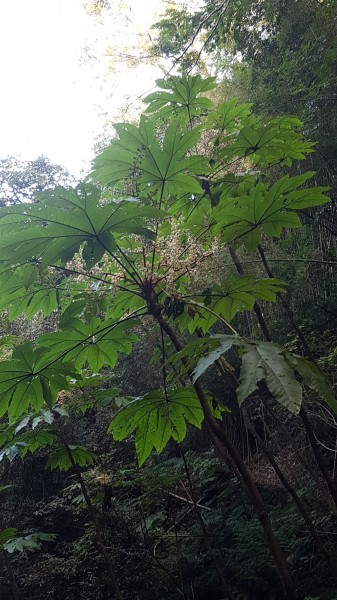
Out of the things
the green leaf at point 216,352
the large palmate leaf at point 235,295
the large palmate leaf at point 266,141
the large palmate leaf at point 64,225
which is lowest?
the green leaf at point 216,352

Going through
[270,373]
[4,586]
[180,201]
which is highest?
[180,201]

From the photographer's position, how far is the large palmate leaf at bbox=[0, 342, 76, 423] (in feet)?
4.28

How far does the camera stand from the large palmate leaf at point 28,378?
4.28 ft

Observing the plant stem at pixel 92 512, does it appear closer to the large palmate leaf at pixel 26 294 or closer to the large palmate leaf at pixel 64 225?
the large palmate leaf at pixel 26 294

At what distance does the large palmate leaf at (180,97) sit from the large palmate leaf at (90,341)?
3.41 ft

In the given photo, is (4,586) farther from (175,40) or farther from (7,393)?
(175,40)

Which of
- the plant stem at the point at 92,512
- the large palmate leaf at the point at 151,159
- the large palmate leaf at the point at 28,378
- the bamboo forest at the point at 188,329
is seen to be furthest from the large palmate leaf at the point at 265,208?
the plant stem at the point at 92,512

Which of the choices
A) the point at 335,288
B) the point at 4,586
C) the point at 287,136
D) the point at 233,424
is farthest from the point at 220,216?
the point at 4,586

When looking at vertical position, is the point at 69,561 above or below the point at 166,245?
below

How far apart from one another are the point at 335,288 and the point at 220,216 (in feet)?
13.7

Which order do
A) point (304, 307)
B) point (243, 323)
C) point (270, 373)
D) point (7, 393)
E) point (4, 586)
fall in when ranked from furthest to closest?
point (243, 323) < point (304, 307) < point (4, 586) < point (7, 393) < point (270, 373)

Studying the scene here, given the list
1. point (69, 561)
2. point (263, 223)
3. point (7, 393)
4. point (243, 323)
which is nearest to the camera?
point (7, 393)

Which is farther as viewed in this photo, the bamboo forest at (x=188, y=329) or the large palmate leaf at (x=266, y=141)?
the large palmate leaf at (x=266, y=141)

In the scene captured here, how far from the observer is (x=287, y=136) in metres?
1.76
